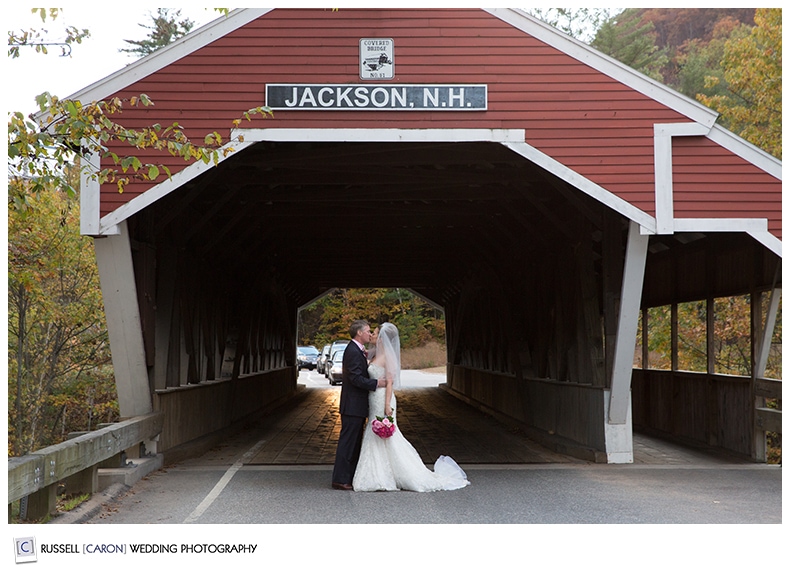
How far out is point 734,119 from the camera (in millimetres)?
20844

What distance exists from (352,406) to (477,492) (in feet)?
4.56

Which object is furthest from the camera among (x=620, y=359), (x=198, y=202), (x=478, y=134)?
(x=198, y=202)

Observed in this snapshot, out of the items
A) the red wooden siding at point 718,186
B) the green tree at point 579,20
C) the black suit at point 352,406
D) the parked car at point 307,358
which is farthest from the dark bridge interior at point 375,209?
the parked car at point 307,358

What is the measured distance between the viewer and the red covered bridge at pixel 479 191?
915 cm

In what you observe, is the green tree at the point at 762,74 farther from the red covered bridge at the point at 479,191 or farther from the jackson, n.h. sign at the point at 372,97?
the jackson, n.h. sign at the point at 372,97

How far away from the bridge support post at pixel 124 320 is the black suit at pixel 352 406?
2342 millimetres

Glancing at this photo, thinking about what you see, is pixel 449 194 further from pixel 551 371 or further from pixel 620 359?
pixel 620 359

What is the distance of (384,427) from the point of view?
8.53 meters

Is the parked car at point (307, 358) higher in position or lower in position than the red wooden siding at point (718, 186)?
lower

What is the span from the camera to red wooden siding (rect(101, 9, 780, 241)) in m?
9.14

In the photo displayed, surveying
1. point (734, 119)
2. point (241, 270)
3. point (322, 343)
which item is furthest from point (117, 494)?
point (322, 343)

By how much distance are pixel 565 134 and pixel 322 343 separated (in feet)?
162

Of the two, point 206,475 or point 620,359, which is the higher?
point 620,359

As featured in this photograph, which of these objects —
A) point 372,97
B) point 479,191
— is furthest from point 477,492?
point 479,191
